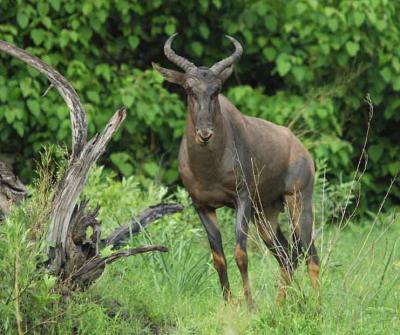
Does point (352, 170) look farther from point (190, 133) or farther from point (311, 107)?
point (190, 133)

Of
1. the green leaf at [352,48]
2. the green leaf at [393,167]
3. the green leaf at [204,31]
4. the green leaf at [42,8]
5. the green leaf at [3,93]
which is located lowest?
the green leaf at [393,167]

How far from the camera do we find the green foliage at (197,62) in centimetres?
1303

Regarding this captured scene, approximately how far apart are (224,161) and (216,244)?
628 millimetres

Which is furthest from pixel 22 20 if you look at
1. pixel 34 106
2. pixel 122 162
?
pixel 122 162

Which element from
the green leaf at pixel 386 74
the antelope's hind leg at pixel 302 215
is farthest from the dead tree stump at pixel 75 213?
the green leaf at pixel 386 74

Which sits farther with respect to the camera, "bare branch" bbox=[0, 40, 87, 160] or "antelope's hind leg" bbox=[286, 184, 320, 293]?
"antelope's hind leg" bbox=[286, 184, 320, 293]

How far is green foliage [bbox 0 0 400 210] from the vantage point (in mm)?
13031

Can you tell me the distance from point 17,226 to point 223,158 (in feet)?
7.82

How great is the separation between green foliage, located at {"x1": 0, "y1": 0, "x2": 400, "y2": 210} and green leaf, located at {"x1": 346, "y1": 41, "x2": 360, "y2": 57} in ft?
0.06

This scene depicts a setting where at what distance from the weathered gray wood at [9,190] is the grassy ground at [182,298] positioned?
1.84 ft

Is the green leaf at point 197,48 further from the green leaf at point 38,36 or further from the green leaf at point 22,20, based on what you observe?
the green leaf at point 22,20

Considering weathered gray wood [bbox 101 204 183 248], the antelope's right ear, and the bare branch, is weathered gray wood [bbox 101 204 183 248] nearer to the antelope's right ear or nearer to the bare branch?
the antelope's right ear

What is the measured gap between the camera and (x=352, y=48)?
13219 mm

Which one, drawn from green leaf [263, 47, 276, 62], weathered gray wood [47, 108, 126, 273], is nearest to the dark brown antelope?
weathered gray wood [47, 108, 126, 273]
